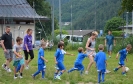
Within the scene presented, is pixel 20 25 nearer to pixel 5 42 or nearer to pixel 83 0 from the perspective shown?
pixel 5 42

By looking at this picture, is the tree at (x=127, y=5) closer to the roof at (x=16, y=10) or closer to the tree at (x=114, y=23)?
the roof at (x=16, y=10)

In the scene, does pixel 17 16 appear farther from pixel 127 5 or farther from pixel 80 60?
pixel 80 60

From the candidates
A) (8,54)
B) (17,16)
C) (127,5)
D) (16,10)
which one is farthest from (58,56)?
(16,10)

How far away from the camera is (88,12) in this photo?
269ft

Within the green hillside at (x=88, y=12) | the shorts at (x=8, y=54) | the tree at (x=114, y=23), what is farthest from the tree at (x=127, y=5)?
the tree at (x=114, y=23)

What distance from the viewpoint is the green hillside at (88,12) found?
252ft

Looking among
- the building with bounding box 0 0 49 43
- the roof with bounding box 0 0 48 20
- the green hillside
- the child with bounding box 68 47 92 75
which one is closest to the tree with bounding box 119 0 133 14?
the child with bounding box 68 47 92 75

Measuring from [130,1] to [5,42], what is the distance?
1428 centimetres

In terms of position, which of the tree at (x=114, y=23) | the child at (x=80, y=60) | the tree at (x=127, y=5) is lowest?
the child at (x=80, y=60)

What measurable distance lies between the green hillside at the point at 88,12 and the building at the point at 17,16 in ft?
115

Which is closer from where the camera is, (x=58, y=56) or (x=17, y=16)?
(x=58, y=56)

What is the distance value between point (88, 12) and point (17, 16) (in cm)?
4568

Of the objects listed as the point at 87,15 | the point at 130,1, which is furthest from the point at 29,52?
the point at 87,15

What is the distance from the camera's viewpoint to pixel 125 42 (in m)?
26.6
